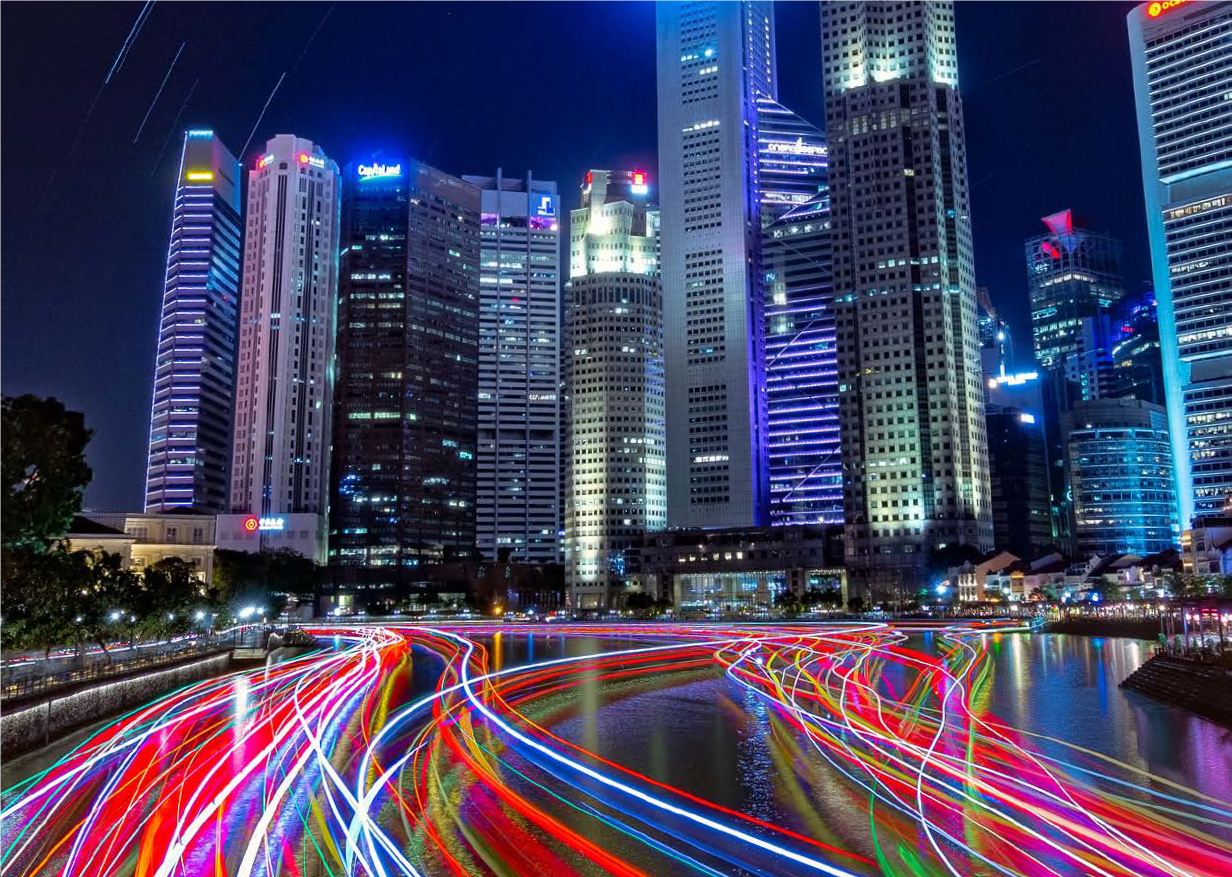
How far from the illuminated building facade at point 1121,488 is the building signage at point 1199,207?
45048 millimetres

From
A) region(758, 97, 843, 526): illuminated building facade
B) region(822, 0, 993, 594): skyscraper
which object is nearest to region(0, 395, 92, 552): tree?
region(822, 0, 993, 594): skyscraper

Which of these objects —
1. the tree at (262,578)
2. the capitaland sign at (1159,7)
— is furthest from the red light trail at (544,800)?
the capitaland sign at (1159,7)

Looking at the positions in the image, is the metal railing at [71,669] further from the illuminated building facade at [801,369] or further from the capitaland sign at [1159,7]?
the capitaland sign at [1159,7]

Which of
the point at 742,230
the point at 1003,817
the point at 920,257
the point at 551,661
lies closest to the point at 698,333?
the point at 742,230

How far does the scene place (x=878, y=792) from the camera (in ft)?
64.3

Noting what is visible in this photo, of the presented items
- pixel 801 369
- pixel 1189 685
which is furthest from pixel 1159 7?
pixel 1189 685

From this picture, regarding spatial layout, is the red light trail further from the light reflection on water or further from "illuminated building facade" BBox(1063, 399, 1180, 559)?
"illuminated building facade" BBox(1063, 399, 1180, 559)

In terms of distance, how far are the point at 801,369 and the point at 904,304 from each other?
30.6m

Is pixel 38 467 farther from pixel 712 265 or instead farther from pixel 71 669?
pixel 712 265

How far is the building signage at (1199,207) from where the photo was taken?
16350 cm

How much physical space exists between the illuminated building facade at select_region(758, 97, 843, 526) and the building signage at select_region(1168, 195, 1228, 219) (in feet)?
192

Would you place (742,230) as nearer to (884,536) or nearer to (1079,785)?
(884,536)

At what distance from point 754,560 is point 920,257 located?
57661 mm

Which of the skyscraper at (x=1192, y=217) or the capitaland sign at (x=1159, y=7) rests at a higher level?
the capitaland sign at (x=1159, y=7)
